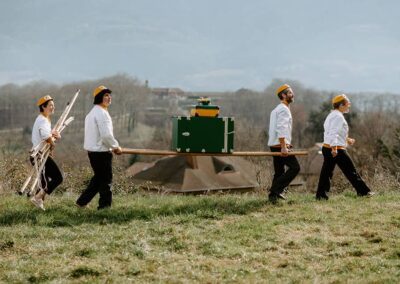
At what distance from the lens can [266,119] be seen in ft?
319

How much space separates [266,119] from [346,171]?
3395 inches

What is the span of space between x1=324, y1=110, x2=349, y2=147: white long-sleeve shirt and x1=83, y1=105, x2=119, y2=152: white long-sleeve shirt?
4.14 metres

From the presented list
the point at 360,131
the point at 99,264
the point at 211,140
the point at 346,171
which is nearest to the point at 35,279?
the point at 99,264

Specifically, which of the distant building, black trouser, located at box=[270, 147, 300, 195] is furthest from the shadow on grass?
the distant building

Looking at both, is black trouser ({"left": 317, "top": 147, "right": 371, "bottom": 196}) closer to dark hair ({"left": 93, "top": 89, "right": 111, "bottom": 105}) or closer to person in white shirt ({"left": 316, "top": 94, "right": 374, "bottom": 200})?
person in white shirt ({"left": 316, "top": 94, "right": 374, "bottom": 200})

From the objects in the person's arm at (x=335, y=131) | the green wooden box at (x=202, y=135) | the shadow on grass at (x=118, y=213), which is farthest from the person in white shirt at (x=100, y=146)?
the person's arm at (x=335, y=131)

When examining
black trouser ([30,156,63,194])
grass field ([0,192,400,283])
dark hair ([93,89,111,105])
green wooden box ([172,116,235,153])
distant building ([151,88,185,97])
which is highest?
distant building ([151,88,185,97])

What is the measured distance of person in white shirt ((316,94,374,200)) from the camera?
11148 millimetres

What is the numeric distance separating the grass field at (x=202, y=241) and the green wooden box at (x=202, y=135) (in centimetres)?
101

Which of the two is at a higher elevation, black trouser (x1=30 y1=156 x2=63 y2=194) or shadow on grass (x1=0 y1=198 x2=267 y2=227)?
black trouser (x1=30 y1=156 x2=63 y2=194)

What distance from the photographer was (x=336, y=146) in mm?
11117

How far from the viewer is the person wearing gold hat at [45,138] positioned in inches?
384

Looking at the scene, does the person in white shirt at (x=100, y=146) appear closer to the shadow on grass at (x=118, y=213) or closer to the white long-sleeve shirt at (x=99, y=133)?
the white long-sleeve shirt at (x=99, y=133)

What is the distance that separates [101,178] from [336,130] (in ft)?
14.9
